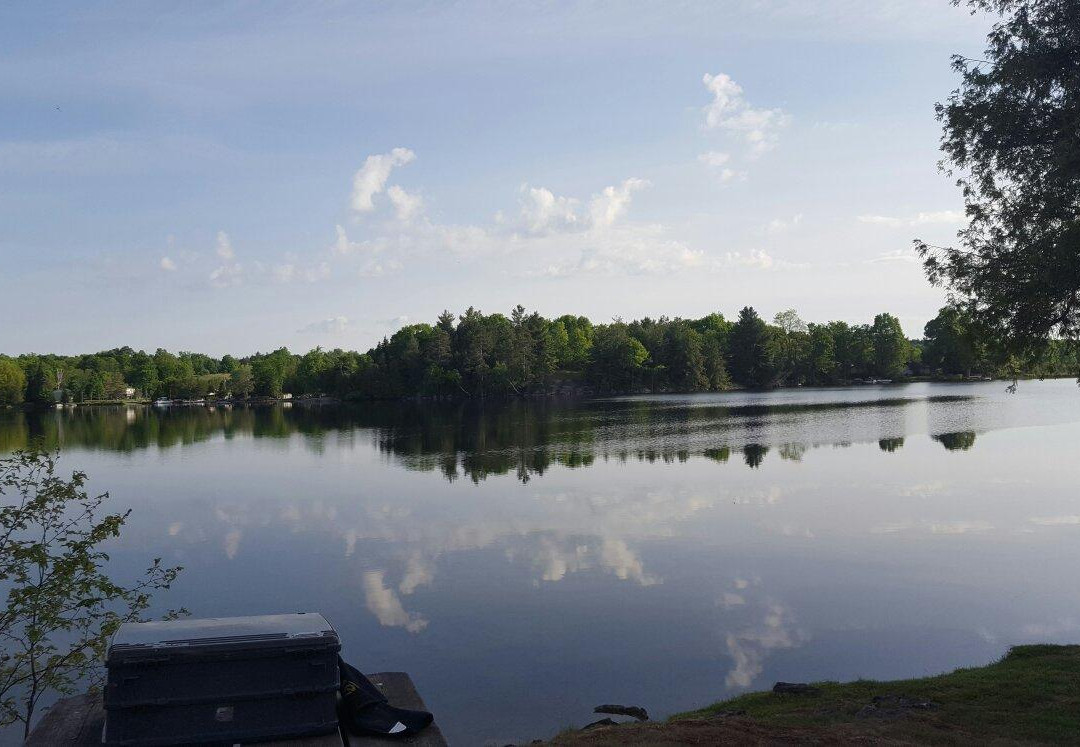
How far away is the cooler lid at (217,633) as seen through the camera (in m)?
3.69

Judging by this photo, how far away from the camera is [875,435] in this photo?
4266 cm

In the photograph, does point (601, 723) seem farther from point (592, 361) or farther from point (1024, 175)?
point (592, 361)

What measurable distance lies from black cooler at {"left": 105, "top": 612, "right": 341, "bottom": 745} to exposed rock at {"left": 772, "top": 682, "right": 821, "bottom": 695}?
23.6ft

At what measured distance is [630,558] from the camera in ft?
56.8

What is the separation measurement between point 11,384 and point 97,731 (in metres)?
148

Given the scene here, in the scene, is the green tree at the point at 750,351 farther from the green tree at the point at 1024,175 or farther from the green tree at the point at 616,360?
the green tree at the point at 1024,175

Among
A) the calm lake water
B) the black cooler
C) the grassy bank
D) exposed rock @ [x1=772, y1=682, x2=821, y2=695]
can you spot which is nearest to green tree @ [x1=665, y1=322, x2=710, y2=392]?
the calm lake water

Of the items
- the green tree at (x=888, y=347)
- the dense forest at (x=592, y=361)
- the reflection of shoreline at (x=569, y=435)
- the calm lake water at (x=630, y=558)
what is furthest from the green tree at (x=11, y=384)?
the green tree at (x=888, y=347)

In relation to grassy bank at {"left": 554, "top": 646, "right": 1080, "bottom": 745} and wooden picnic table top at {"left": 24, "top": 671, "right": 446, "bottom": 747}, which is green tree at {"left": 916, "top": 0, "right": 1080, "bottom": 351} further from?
wooden picnic table top at {"left": 24, "top": 671, "right": 446, "bottom": 747}

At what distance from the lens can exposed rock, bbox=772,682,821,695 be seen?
30.4 ft

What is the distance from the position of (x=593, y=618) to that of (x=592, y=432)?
124 ft

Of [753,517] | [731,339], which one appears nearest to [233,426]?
[753,517]

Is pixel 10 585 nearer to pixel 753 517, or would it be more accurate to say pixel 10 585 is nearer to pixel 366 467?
pixel 753 517

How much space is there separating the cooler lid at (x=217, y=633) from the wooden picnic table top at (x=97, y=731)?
46cm
